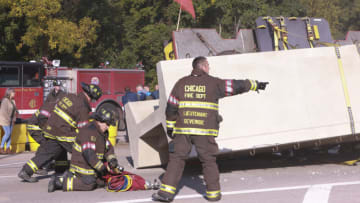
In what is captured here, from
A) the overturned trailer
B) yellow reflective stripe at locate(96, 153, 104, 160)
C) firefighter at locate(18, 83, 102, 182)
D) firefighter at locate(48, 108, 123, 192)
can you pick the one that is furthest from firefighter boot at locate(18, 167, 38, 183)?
the overturned trailer

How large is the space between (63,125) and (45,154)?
0.54 m

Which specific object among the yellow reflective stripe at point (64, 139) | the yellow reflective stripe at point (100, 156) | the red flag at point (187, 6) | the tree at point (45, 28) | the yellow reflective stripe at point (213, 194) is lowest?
the yellow reflective stripe at point (213, 194)

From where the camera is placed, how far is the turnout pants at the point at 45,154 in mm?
6645

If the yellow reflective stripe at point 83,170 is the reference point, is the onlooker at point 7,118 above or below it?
above

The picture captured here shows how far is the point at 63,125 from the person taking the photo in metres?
6.70

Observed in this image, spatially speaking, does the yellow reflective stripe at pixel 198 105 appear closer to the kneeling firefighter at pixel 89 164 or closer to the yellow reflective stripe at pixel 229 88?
the yellow reflective stripe at pixel 229 88

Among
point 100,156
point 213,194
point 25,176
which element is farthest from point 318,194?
point 25,176

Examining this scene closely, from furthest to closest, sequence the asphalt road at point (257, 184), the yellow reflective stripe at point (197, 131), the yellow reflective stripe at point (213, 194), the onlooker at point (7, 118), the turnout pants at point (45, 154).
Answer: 1. the onlooker at point (7, 118)
2. the turnout pants at point (45, 154)
3. the asphalt road at point (257, 184)
4. the yellow reflective stripe at point (197, 131)
5. the yellow reflective stripe at point (213, 194)

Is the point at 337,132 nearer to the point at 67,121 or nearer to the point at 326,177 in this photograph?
the point at 326,177

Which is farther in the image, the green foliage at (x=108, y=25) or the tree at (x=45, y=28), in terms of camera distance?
the green foliage at (x=108, y=25)

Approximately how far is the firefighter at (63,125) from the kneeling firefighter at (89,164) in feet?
2.31

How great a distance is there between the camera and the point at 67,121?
6680 millimetres

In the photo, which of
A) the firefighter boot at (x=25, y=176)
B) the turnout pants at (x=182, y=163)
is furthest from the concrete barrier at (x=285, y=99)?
the firefighter boot at (x=25, y=176)

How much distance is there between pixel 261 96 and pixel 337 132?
4.24ft
